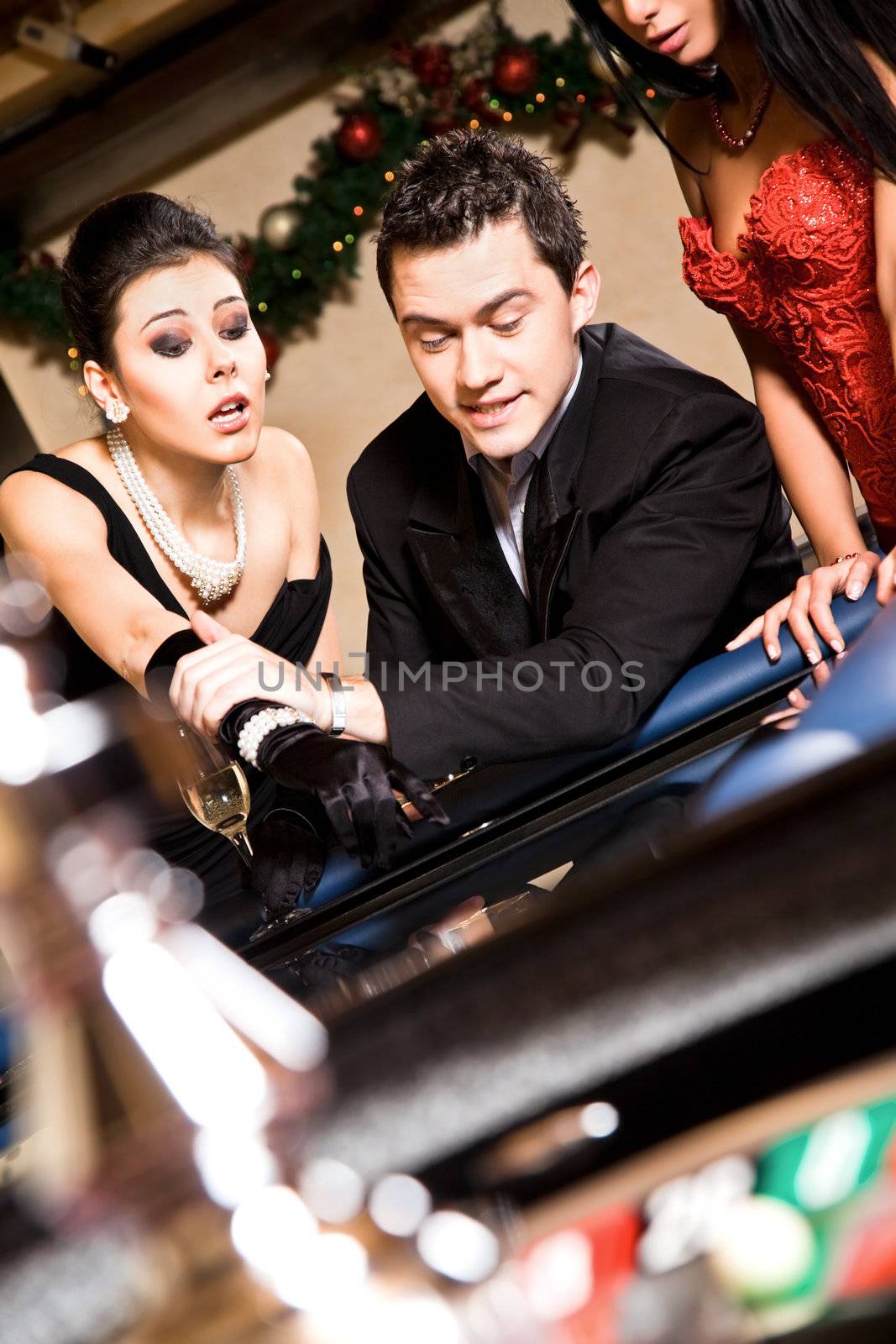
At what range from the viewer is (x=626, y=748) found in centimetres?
140

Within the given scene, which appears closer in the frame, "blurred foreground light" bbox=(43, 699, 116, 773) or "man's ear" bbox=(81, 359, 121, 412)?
"blurred foreground light" bbox=(43, 699, 116, 773)

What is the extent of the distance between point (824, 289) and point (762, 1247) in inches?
62.9

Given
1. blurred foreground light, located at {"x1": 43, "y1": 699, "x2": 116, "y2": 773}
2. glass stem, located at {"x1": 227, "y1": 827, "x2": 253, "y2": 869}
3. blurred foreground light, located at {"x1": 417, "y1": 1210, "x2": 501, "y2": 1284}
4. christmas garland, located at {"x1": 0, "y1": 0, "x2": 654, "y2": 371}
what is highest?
christmas garland, located at {"x1": 0, "y1": 0, "x2": 654, "y2": 371}

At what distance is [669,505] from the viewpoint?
66.4 inches

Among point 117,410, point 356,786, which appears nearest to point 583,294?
point 117,410

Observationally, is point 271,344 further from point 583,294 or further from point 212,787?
point 212,787

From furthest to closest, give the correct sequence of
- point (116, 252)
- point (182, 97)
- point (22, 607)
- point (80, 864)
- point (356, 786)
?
point (182, 97)
point (116, 252)
point (356, 786)
point (22, 607)
point (80, 864)

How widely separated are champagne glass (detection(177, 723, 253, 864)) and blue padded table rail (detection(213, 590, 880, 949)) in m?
0.09

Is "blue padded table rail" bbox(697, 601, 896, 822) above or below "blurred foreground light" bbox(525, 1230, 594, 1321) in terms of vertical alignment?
below

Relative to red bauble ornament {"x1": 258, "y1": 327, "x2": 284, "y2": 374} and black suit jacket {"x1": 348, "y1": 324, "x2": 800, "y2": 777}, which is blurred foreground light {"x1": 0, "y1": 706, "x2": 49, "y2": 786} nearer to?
black suit jacket {"x1": 348, "y1": 324, "x2": 800, "y2": 777}

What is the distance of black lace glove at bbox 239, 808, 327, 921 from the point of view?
1.25m

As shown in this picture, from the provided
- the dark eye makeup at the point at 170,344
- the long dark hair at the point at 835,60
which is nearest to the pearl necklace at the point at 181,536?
the dark eye makeup at the point at 170,344

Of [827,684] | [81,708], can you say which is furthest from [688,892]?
[81,708]

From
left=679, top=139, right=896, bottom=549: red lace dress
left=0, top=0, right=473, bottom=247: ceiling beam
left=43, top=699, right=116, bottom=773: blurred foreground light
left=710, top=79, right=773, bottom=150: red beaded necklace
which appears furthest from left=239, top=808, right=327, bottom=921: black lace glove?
left=0, top=0, right=473, bottom=247: ceiling beam
